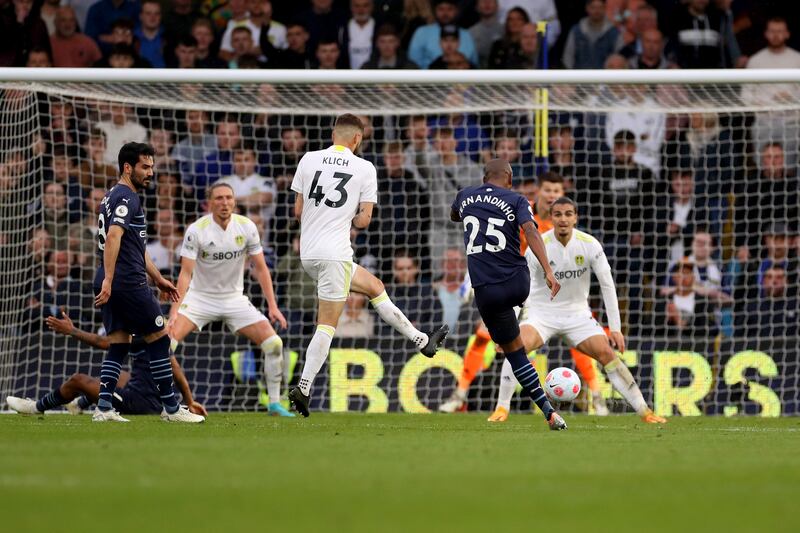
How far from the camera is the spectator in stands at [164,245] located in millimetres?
14367

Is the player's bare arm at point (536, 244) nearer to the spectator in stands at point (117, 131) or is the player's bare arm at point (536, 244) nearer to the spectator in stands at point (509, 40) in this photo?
the spectator in stands at point (117, 131)

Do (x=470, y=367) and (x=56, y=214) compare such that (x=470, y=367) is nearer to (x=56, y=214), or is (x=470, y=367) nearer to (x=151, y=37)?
(x=56, y=214)

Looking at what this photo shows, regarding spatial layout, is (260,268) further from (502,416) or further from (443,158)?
(443,158)

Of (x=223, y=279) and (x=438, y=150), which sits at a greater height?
(x=438, y=150)

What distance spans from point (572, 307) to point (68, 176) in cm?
614

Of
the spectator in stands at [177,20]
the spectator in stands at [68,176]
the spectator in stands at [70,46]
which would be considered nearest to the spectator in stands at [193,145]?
the spectator in stands at [68,176]

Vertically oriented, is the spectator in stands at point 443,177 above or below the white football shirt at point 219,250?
above

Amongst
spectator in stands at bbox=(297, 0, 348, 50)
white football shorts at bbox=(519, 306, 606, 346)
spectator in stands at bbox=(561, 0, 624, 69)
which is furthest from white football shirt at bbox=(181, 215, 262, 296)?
spectator in stands at bbox=(561, 0, 624, 69)

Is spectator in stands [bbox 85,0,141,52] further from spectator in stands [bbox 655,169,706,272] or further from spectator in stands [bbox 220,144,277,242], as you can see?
spectator in stands [bbox 655,169,706,272]

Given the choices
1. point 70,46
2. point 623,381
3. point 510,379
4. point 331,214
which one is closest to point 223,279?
point 331,214

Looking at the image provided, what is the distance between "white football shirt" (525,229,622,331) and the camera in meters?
11.1

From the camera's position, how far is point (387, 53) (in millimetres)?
15742

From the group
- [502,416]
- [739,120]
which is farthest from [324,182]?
[739,120]

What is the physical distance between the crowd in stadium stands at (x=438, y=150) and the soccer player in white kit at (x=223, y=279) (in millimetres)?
1903
